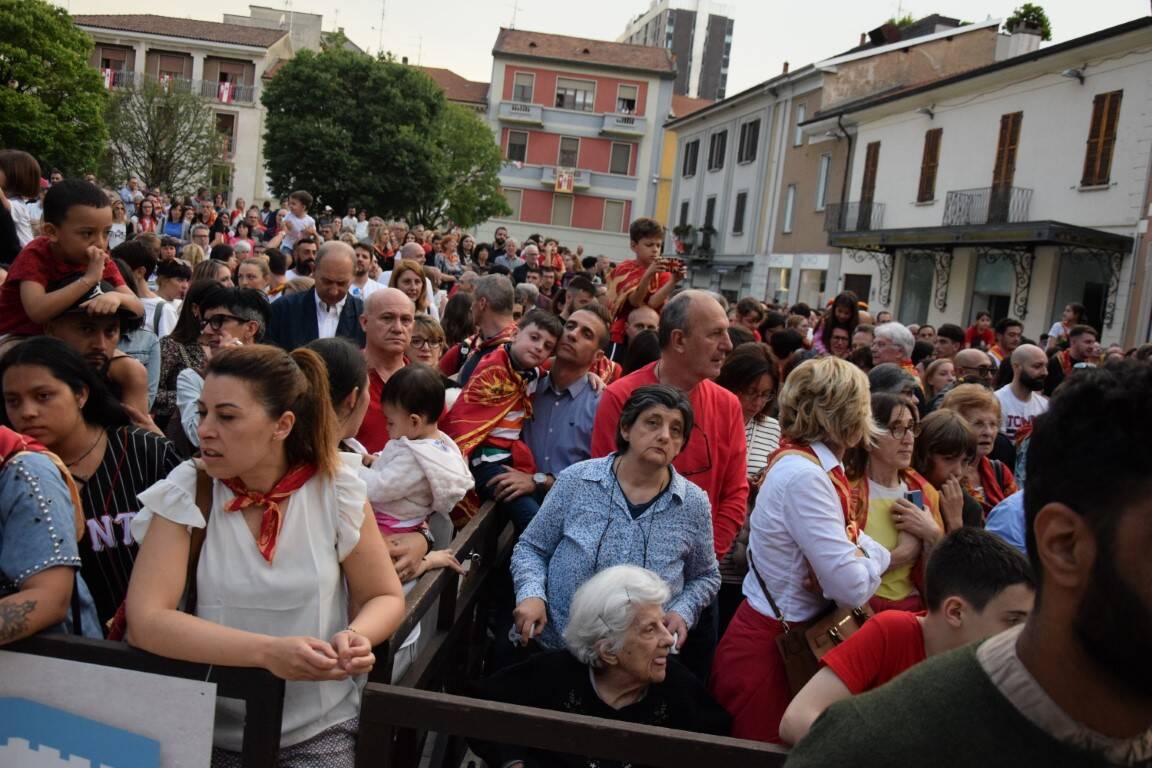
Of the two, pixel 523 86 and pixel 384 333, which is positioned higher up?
pixel 523 86

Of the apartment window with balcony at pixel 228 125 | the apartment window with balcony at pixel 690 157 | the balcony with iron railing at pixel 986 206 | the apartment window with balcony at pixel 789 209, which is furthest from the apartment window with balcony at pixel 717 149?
the apartment window with balcony at pixel 228 125

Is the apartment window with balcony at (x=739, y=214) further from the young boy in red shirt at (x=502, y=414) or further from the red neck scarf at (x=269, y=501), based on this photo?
the red neck scarf at (x=269, y=501)

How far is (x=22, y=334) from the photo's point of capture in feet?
14.7

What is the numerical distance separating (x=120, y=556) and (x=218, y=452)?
820mm

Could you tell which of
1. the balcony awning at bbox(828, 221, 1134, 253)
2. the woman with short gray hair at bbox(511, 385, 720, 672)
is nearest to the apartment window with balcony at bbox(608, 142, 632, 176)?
the balcony awning at bbox(828, 221, 1134, 253)

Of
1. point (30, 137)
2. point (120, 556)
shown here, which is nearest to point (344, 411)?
point (120, 556)

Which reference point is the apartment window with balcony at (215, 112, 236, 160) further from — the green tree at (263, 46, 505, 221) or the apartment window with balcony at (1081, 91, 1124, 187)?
Result: the apartment window with balcony at (1081, 91, 1124, 187)

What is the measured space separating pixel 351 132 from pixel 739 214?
16556 millimetres

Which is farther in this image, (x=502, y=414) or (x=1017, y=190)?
(x=1017, y=190)

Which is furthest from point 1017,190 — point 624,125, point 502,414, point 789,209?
point 624,125

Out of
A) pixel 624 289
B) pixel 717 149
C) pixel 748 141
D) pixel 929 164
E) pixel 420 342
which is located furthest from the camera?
pixel 717 149

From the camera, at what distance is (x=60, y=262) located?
4434mm

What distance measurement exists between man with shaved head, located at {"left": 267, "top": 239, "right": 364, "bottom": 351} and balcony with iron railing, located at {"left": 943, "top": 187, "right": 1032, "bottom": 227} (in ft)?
62.7

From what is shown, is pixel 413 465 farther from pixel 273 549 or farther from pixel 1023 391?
pixel 1023 391
